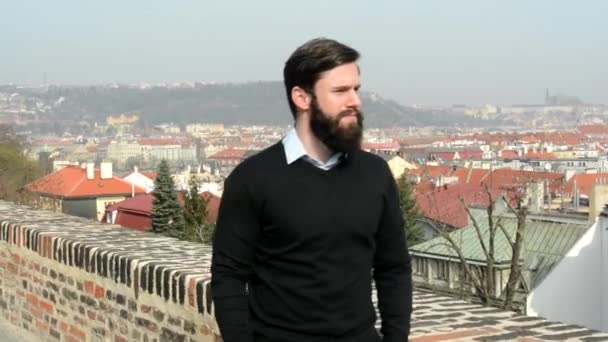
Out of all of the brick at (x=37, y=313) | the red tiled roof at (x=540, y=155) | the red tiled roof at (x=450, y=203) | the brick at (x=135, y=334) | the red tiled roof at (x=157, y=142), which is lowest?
the red tiled roof at (x=540, y=155)

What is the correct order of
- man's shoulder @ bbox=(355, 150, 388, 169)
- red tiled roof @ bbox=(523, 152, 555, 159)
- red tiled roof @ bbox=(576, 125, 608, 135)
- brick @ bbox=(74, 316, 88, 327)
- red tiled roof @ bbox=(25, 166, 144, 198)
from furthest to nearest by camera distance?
1. red tiled roof @ bbox=(576, 125, 608, 135)
2. red tiled roof @ bbox=(523, 152, 555, 159)
3. red tiled roof @ bbox=(25, 166, 144, 198)
4. brick @ bbox=(74, 316, 88, 327)
5. man's shoulder @ bbox=(355, 150, 388, 169)

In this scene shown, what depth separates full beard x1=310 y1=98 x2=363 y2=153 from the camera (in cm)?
238

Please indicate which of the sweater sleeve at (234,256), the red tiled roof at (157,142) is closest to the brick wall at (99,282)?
the sweater sleeve at (234,256)

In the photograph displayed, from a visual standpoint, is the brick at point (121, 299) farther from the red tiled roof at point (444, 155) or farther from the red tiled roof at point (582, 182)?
the red tiled roof at point (444, 155)

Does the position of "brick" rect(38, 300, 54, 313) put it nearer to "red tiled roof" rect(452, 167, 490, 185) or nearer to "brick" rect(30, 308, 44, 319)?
"brick" rect(30, 308, 44, 319)

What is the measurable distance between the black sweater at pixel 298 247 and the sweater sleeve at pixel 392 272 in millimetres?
10

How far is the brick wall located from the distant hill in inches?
5528

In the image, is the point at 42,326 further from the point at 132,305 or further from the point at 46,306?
the point at 132,305

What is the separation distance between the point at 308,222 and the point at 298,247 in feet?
0.25

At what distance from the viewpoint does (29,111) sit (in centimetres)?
14862

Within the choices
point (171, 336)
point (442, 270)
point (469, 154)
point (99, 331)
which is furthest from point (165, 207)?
point (469, 154)

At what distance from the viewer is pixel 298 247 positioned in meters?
2.39

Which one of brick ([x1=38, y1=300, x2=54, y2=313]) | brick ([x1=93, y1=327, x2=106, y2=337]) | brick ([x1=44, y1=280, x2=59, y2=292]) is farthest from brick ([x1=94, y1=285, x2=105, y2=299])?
brick ([x1=38, y1=300, x2=54, y2=313])

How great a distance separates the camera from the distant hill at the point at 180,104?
158m
